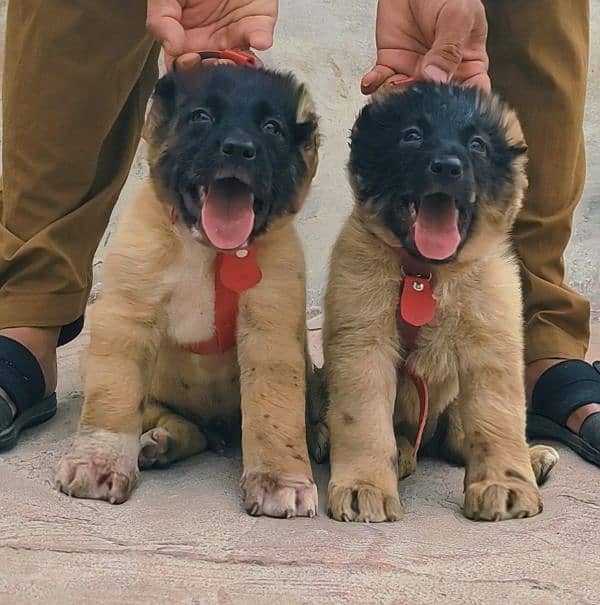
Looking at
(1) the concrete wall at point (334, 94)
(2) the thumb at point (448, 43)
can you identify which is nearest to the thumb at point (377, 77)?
(2) the thumb at point (448, 43)

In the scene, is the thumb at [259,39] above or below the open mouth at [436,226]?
above

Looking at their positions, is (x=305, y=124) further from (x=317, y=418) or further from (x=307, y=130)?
(x=317, y=418)

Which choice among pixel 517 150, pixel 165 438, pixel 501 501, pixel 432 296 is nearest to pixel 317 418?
pixel 165 438

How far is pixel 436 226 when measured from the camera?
2520mm

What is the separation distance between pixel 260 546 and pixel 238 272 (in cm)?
73

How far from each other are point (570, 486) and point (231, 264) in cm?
107

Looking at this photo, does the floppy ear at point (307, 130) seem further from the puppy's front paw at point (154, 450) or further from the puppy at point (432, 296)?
the puppy's front paw at point (154, 450)

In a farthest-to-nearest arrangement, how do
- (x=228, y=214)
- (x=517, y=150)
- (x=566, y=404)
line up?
(x=566, y=404)
(x=517, y=150)
(x=228, y=214)

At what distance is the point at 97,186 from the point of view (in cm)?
329

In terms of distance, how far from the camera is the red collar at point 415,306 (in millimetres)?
2559

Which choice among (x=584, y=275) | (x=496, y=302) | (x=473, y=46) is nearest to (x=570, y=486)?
(x=496, y=302)

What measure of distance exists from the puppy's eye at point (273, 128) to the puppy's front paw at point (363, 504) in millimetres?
893

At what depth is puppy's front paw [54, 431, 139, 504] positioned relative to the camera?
7.84 ft

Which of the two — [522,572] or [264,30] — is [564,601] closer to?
[522,572]
